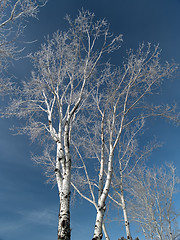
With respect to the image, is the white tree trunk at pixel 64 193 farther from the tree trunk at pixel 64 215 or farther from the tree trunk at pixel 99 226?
the tree trunk at pixel 99 226

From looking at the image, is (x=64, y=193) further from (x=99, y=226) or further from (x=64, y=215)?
(x=99, y=226)

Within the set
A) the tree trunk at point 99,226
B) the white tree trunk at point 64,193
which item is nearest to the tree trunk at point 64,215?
the white tree trunk at point 64,193

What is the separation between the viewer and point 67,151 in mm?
6039

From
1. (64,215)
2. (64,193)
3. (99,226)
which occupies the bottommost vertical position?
(99,226)

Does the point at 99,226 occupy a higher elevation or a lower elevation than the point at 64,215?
lower

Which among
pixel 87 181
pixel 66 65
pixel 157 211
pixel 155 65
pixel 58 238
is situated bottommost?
pixel 58 238

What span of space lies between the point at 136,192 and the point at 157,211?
232cm

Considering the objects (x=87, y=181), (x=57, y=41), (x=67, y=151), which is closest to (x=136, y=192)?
(x=87, y=181)

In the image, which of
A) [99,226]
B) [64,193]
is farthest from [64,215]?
[99,226]

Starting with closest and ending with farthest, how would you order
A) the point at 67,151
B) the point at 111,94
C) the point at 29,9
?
the point at 29,9 < the point at 67,151 < the point at 111,94

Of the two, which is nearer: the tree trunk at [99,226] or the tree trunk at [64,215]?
the tree trunk at [64,215]

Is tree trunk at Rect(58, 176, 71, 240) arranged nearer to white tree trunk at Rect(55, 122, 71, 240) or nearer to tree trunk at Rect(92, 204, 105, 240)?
white tree trunk at Rect(55, 122, 71, 240)

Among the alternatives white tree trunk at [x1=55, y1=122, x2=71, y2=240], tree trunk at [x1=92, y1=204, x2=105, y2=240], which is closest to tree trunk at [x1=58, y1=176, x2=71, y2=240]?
white tree trunk at [x1=55, y1=122, x2=71, y2=240]

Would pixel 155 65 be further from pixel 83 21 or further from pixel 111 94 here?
pixel 83 21
